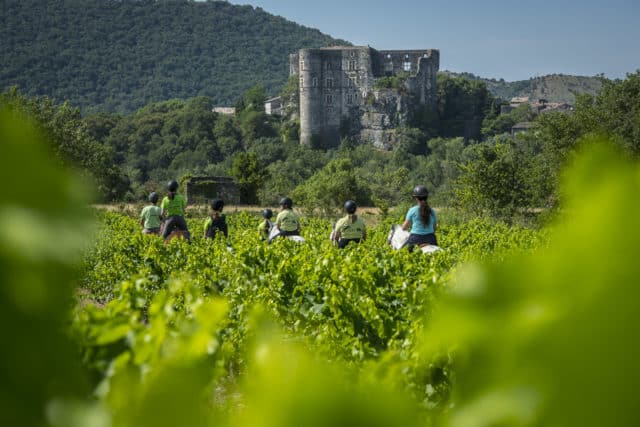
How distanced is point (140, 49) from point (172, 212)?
129589 millimetres

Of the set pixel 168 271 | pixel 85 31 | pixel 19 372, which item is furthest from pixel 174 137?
pixel 19 372

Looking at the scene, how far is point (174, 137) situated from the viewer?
262 ft

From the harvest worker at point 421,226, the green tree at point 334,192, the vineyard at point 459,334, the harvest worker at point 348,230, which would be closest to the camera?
the vineyard at point 459,334

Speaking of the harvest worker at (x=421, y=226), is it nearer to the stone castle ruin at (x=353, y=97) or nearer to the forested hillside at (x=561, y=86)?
the stone castle ruin at (x=353, y=97)

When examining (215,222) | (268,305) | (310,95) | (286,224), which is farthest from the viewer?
(310,95)

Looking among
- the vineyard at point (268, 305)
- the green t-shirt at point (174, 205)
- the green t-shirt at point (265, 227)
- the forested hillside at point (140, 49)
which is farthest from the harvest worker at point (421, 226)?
the forested hillside at point (140, 49)

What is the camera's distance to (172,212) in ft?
38.1

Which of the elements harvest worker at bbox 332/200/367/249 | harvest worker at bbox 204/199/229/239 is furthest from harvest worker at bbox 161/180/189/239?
harvest worker at bbox 332/200/367/249

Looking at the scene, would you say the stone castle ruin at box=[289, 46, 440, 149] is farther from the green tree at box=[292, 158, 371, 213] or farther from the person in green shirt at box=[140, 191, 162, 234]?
the person in green shirt at box=[140, 191, 162, 234]

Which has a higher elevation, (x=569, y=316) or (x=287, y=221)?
(x=569, y=316)

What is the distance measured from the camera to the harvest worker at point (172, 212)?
37.8ft

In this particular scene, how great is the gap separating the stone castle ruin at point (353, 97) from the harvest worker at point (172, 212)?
7078 cm

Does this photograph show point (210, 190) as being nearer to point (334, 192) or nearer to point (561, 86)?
point (334, 192)

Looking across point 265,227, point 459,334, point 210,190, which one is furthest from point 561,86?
point 459,334
